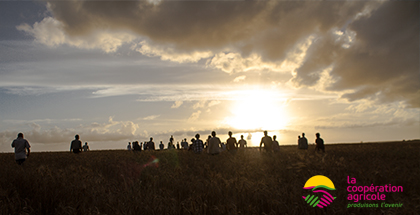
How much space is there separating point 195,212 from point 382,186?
19.1 feet

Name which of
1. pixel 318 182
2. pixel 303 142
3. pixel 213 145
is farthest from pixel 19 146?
pixel 303 142

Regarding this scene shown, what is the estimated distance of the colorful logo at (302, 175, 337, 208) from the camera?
4934 millimetres

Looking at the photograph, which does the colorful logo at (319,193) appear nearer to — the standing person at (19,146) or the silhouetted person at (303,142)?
the standing person at (19,146)

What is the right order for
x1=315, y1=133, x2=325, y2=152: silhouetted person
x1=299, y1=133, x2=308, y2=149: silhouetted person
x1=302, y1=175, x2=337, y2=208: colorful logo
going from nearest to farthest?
x1=302, y1=175, x2=337, y2=208: colorful logo < x1=315, y1=133, x2=325, y2=152: silhouetted person < x1=299, y1=133, x2=308, y2=149: silhouetted person

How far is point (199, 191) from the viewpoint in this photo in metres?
5.67

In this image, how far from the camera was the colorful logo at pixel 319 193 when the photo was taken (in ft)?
16.2

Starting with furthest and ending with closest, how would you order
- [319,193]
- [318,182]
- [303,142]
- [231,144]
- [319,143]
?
1. [303,142]
2. [319,143]
3. [231,144]
4. [318,182]
5. [319,193]

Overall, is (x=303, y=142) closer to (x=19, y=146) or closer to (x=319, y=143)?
(x=319, y=143)

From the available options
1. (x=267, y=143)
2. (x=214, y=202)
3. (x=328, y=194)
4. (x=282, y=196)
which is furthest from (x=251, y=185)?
(x=267, y=143)

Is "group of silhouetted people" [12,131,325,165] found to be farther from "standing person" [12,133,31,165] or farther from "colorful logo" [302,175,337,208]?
"colorful logo" [302,175,337,208]

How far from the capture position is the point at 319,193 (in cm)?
554

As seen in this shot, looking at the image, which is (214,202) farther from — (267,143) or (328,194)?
(267,143)

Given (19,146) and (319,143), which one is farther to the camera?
(319,143)

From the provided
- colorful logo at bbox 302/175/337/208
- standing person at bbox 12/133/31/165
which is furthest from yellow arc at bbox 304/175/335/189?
standing person at bbox 12/133/31/165
